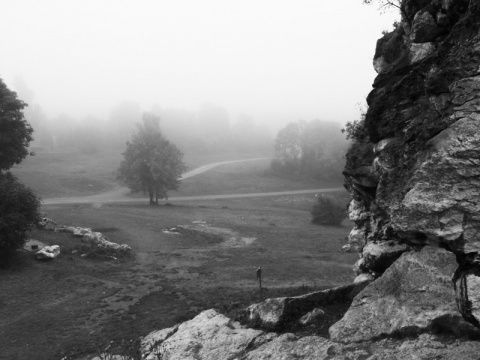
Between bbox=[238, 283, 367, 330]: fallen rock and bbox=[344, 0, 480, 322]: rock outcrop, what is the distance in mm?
1489

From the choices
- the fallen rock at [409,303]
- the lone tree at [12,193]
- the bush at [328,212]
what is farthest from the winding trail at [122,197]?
the fallen rock at [409,303]

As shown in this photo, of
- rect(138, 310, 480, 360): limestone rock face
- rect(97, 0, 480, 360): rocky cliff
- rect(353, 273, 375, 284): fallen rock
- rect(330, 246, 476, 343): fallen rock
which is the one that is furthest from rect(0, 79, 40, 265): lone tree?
rect(330, 246, 476, 343): fallen rock

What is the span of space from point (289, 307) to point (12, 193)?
85.7 ft

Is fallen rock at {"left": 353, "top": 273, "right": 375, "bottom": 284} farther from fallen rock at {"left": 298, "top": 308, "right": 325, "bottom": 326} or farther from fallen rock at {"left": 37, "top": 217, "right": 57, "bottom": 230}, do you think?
fallen rock at {"left": 37, "top": 217, "right": 57, "bottom": 230}

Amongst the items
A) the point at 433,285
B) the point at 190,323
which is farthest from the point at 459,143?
the point at 190,323

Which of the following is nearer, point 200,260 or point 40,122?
point 200,260

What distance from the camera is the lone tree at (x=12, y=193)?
28203mm

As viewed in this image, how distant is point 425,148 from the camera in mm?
11531

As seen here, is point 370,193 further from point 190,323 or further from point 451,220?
point 190,323

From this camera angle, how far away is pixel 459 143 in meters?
10.2

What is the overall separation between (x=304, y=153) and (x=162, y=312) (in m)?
85.8

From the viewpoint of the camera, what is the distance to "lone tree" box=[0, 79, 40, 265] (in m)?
28.2

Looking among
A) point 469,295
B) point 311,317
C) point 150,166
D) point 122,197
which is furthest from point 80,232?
point 469,295

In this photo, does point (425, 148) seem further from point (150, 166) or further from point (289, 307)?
point (150, 166)
